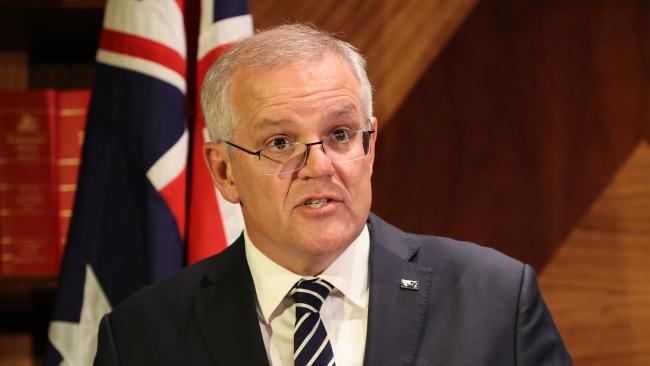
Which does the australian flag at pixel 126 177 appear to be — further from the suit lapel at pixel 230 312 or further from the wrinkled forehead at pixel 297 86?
the wrinkled forehead at pixel 297 86

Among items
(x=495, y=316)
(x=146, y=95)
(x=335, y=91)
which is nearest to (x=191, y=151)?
(x=146, y=95)

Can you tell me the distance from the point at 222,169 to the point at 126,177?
23.5 inches

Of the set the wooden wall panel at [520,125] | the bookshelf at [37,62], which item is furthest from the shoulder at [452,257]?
the bookshelf at [37,62]

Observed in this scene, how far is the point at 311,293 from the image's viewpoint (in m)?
1.80

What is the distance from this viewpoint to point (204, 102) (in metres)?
1.94

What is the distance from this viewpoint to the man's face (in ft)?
5.59

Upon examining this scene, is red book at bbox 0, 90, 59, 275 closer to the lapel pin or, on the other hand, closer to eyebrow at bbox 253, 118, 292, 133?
eyebrow at bbox 253, 118, 292, 133

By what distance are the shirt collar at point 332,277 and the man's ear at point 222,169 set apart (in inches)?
4.8

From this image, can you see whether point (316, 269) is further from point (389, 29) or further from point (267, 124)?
point (389, 29)

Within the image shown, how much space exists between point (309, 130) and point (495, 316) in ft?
1.61

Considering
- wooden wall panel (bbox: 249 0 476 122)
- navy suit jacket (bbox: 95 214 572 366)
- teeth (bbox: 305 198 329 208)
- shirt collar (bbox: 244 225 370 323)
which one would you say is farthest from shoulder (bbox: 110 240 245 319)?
wooden wall panel (bbox: 249 0 476 122)

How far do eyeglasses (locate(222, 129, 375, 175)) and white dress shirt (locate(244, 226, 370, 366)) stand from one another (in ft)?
0.66

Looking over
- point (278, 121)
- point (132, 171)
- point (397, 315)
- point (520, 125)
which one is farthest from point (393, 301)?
point (520, 125)

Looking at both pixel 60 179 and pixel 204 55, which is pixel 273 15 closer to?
pixel 204 55
